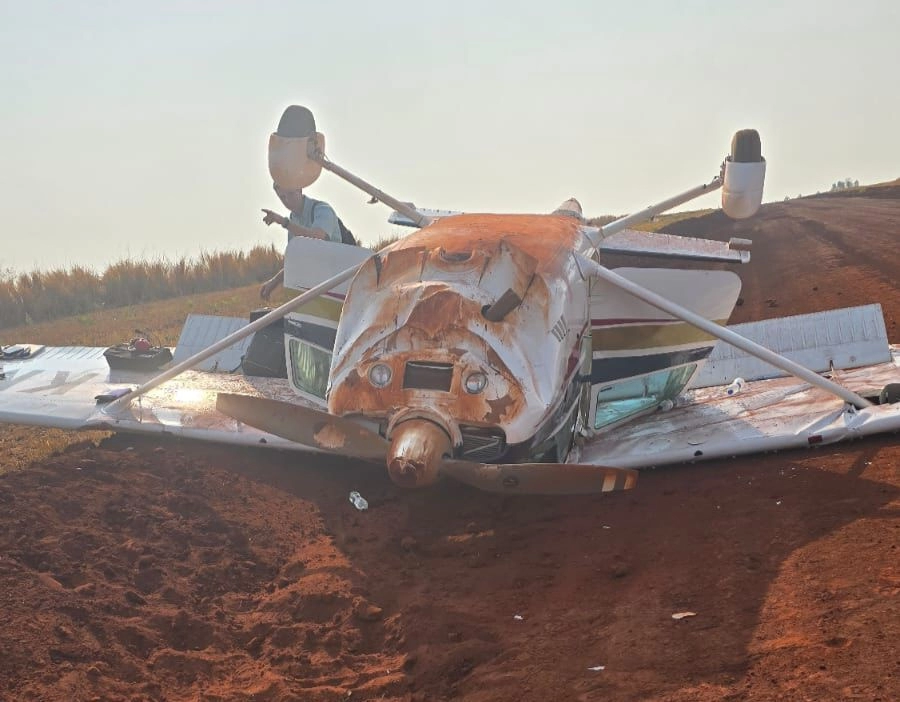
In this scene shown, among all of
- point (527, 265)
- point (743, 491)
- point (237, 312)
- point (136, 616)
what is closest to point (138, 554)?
point (136, 616)

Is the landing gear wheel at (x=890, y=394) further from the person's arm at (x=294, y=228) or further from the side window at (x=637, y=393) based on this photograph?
the person's arm at (x=294, y=228)

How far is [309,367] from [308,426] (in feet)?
9.81

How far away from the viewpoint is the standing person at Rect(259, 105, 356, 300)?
36.1 ft

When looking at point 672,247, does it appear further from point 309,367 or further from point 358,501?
point 358,501

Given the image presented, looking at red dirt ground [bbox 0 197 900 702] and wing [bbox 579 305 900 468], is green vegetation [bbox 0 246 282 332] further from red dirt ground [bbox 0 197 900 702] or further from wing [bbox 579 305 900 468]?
wing [bbox 579 305 900 468]

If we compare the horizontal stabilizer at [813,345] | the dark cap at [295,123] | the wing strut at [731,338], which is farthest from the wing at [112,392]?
the horizontal stabilizer at [813,345]

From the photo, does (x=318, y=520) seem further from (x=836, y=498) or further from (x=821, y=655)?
(x=821, y=655)

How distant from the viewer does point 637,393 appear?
9906mm

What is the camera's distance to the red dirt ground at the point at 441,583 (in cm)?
481

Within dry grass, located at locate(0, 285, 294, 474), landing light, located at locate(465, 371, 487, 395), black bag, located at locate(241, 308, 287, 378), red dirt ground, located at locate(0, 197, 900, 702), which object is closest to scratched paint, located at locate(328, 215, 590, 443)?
landing light, located at locate(465, 371, 487, 395)

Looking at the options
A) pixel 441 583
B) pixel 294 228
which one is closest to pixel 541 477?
pixel 441 583

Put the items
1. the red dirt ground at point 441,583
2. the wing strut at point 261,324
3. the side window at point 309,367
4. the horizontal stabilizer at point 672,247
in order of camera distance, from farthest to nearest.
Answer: the horizontal stabilizer at point 672,247
the side window at point 309,367
the wing strut at point 261,324
the red dirt ground at point 441,583

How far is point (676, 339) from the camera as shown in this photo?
1008cm

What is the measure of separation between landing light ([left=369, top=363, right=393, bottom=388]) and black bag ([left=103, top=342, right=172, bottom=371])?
5.90 meters
